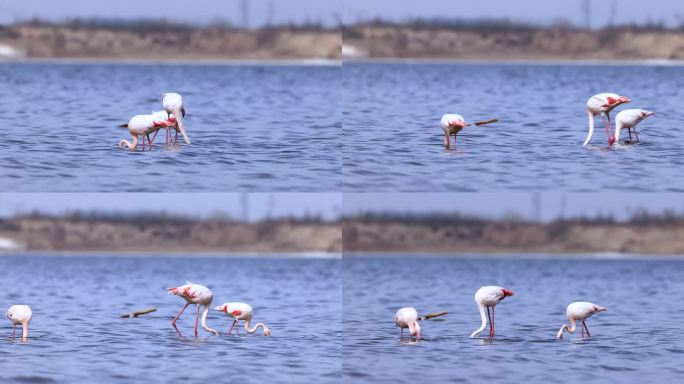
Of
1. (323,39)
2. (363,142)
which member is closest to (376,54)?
(323,39)

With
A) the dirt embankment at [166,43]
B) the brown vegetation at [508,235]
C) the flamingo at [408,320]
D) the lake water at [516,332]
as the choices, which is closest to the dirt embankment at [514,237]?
the brown vegetation at [508,235]

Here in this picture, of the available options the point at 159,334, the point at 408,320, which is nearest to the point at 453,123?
the point at 408,320

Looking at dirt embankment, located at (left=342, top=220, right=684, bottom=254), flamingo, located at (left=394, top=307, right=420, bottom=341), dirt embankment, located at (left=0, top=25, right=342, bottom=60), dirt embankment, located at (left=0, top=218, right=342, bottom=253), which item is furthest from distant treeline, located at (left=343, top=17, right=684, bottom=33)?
flamingo, located at (left=394, top=307, right=420, bottom=341)

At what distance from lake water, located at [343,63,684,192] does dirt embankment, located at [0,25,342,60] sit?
47.5 feet

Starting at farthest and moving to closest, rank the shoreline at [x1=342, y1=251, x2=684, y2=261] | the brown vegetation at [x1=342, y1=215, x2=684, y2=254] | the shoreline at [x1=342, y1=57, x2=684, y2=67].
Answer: the shoreline at [x1=342, y1=57, x2=684, y2=67], the shoreline at [x1=342, y1=251, x2=684, y2=261], the brown vegetation at [x1=342, y1=215, x2=684, y2=254]

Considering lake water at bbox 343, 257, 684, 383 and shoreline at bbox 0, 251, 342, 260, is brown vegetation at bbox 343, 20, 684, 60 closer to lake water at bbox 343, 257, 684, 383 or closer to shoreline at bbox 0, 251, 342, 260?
shoreline at bbox 0, 251, 342, 260

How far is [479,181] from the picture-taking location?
38.2 feet

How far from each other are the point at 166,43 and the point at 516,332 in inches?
953

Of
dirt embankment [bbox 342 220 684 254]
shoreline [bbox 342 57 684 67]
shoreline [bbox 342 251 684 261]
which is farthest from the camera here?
shoreline [bbox 342 57 684 67]

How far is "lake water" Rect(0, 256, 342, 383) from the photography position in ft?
35.0

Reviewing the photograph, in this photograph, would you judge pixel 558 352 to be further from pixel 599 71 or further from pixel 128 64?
pixel 128 64

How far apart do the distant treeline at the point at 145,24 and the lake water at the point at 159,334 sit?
1127cm

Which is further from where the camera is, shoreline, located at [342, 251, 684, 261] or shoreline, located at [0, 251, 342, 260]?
shoreline, located at [0, 251, 342, 260]

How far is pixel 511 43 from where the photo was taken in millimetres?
35594
